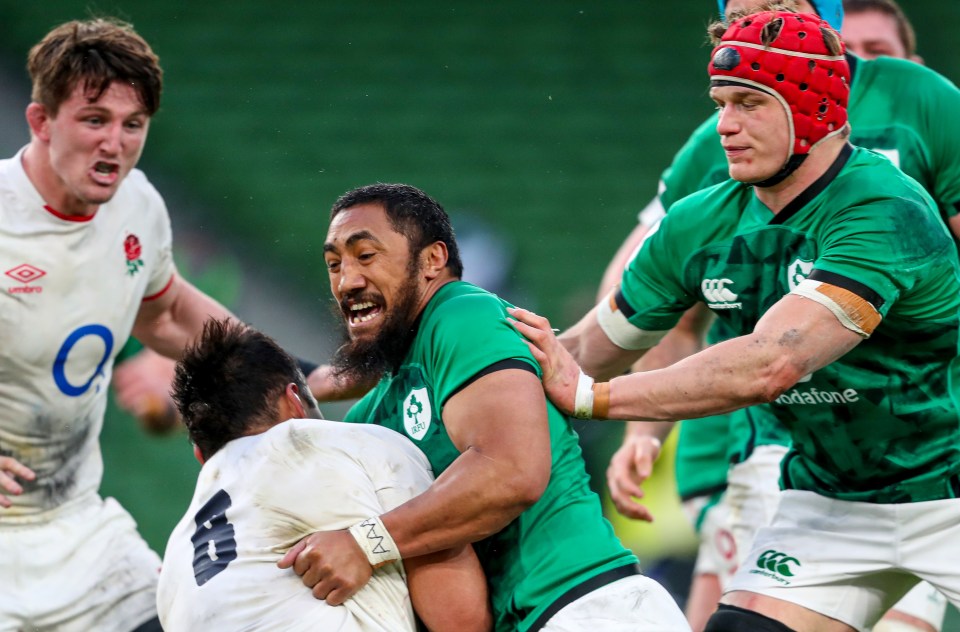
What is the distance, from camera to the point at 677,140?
9.80 metres

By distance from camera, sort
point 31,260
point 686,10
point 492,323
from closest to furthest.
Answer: point 492,323
point 31,260
point 686,10

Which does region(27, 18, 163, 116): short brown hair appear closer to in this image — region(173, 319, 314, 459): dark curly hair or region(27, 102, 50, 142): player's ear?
region(27, 102, 50, 142): player's ear

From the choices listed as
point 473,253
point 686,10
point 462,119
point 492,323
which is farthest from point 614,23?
point 492,323

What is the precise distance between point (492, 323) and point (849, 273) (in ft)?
3.24

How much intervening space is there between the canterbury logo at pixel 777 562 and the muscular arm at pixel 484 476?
4.11 ft

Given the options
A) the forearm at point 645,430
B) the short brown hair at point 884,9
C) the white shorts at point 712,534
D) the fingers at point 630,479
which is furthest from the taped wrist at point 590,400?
the short brown hair at point 884,9

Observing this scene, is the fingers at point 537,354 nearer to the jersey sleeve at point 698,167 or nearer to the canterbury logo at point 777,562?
the canterbury logo at point 777,562

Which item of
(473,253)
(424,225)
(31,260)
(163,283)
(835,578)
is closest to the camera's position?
(424,225)

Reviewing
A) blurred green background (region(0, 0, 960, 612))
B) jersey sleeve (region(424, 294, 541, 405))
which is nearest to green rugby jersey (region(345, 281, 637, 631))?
jersey sleeve (region(424, 294, 541, 405))

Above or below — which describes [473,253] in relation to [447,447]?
above

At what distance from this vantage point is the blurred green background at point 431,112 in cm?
961

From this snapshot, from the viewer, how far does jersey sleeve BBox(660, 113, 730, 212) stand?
5422 mm

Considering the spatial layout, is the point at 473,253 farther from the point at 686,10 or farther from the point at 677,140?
the point at 686,10

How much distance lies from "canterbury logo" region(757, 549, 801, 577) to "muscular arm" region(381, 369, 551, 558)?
1.25 m
